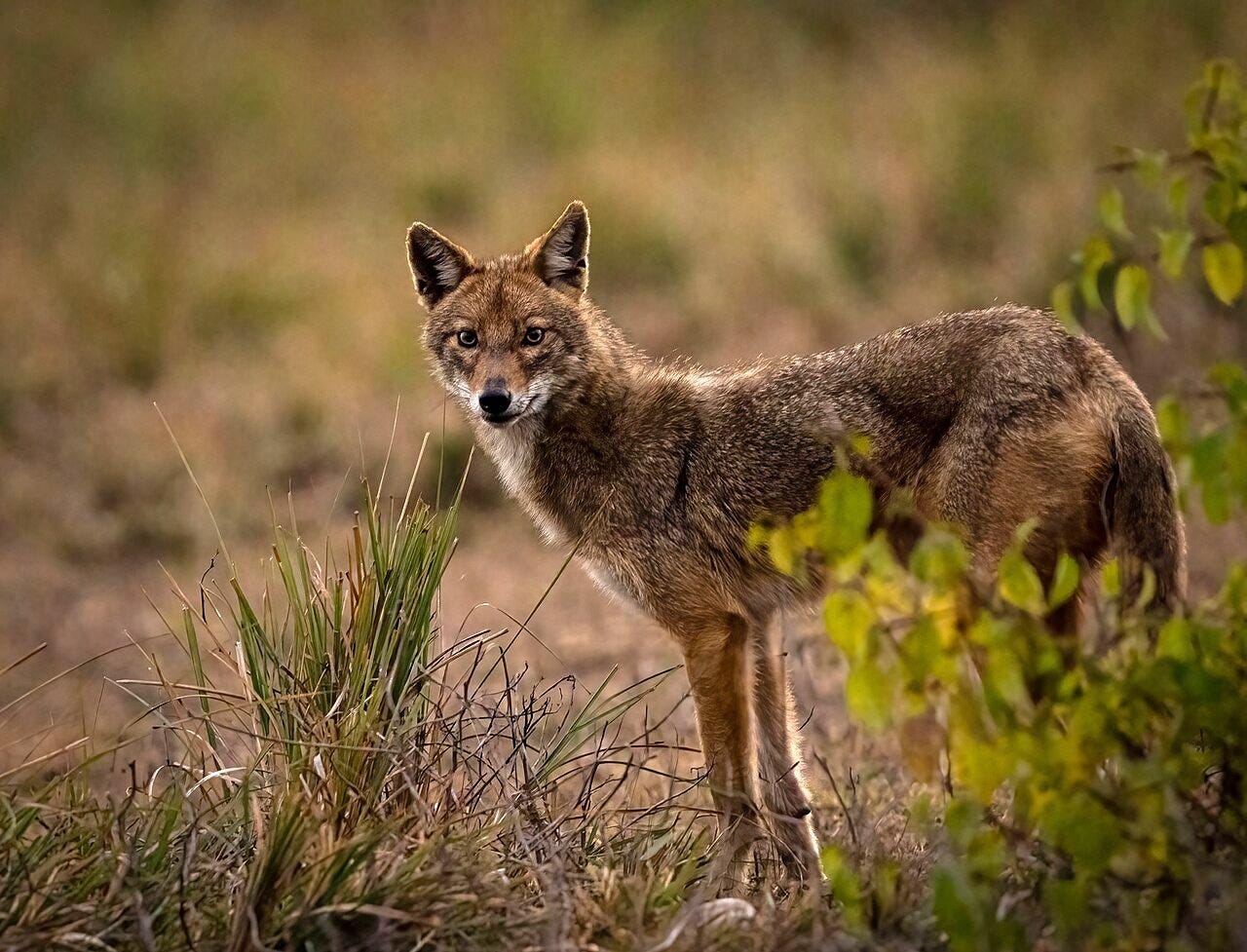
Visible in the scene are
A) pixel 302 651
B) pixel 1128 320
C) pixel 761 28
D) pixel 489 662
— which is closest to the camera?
pixel 1128 320

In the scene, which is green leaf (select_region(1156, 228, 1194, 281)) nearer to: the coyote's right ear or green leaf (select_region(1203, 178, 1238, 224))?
green leaf (select_region(1203, 178, 1238, 224))

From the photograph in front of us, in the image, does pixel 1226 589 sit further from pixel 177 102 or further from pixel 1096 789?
pixel 177 102

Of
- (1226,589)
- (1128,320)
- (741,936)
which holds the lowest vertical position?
(741,936)

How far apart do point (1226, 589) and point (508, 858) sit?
217cm

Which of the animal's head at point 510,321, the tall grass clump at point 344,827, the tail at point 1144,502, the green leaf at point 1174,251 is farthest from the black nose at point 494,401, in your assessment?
the green leaf at point 1174,251

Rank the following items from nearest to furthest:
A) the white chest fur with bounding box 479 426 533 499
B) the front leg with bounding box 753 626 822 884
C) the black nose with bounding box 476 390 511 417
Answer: the front leg with bounding box 753 626 822 884
the black nose with bounding box 476 390 511 417
the white chest fur with bounding box 479 426 533 499

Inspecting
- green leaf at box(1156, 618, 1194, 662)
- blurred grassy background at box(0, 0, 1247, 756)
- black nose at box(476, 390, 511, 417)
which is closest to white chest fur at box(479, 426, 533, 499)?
black nose at box(476, 390, 511, 417)

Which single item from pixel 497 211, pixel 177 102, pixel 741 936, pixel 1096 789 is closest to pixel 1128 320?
pixel 1096 789

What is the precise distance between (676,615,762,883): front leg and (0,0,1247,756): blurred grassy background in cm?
277

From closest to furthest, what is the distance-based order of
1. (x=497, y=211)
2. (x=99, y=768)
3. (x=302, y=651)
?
(x=302, y=651), (x=99, y=768), (x=497, y=211)

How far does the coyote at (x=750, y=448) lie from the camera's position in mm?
5234

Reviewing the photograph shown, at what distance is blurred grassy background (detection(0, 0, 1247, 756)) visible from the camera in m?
11.1

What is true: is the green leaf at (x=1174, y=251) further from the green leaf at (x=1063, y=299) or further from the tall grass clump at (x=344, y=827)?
the tall grass clump at (x=344, y=827)

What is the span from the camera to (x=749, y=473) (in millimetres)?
5953
